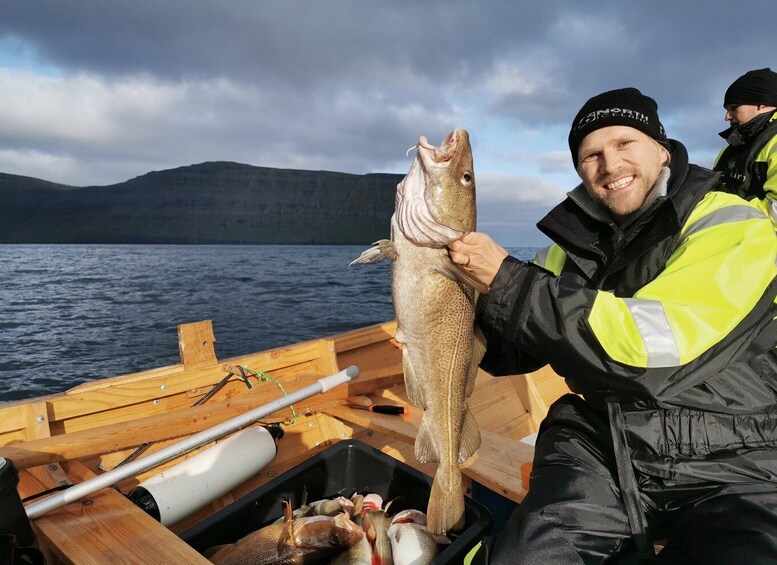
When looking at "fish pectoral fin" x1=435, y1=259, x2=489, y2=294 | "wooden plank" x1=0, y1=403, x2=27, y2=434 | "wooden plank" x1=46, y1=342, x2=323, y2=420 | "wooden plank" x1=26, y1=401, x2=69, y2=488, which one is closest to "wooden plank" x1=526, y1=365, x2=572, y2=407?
"wooden plank" x1=46, y1=342, x2=323, y2=420

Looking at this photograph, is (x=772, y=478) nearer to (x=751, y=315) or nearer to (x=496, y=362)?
(x=751, y=315)

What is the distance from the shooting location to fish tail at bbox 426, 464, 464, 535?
112 inches

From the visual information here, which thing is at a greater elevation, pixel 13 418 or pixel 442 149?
pixel 442 149

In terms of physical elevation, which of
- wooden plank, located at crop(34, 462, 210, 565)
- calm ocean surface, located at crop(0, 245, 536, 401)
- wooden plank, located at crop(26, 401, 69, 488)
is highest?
wooden plank, located at crop(26, 401, 69, 488)

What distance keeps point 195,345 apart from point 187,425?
1.18 metres

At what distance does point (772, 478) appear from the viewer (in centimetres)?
223

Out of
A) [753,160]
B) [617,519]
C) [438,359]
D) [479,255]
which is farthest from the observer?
[753,160]

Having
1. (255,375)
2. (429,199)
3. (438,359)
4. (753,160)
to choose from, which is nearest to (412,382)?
(438,359)

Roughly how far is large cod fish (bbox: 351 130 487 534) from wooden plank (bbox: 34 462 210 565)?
1.39 meters

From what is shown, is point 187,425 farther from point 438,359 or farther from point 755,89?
point 755,89

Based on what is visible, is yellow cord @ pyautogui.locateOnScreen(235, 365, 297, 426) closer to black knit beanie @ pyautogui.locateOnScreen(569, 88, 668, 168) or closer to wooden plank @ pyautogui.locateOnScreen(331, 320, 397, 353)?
wooden plank @ pyautogui.locateOnScreen(331, 320, 397, 353)

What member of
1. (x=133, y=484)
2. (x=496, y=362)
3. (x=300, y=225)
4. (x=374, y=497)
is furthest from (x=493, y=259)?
(x=300, y=225)

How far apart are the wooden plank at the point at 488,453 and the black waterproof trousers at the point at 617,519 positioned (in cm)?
74

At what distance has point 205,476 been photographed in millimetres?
3605
